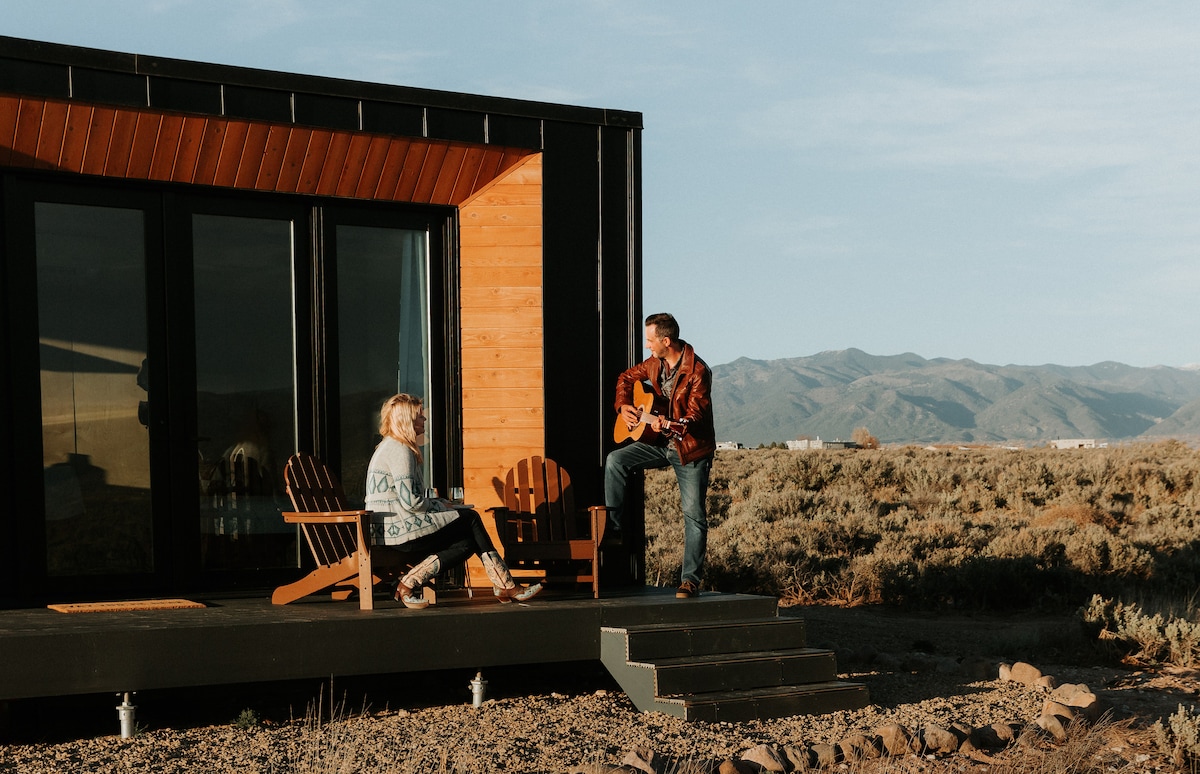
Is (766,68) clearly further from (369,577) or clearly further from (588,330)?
(369,577)

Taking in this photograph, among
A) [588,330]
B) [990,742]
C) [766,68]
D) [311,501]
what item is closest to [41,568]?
[311,501]

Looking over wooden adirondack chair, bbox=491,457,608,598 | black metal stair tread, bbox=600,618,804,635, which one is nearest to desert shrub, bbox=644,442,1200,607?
wooden adirondack chair, bbox=491,457,608,598

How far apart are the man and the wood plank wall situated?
0.72 metres

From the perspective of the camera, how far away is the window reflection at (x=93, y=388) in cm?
659

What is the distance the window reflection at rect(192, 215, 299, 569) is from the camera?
702 cm

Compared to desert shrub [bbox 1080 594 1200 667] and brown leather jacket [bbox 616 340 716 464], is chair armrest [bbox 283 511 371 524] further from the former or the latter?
desert shrub [bbox 1080 594 1200 667]

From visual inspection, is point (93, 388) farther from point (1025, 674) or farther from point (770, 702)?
point (1025, 674)

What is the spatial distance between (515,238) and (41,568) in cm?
341

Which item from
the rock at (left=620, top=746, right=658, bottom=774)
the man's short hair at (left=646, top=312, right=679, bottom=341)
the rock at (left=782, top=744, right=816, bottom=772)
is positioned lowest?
the rock at (left=782, top=744, right=816, bottom=772)

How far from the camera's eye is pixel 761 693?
19.6 ft

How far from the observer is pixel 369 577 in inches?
234

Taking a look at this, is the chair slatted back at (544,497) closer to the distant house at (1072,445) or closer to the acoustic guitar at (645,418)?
the acoustic guitar at (645,418)

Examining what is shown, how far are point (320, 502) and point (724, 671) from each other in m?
2.36

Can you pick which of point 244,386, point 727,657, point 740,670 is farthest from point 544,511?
point 244,386
